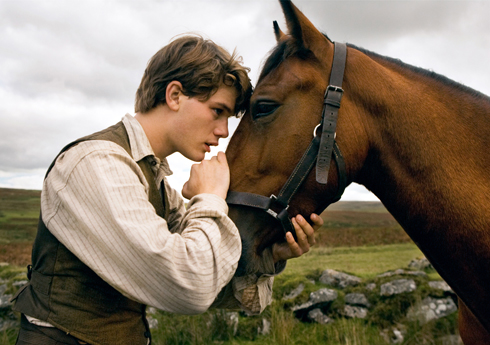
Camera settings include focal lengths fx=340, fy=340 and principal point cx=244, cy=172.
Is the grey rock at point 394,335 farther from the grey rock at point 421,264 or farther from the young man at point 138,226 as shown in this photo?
the young man at point 138,226

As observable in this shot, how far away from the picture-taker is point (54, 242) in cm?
159

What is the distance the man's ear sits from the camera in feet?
6.57

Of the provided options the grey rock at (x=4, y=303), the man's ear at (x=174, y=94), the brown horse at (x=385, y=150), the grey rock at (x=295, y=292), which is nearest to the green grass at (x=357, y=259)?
the grey rock at (x=295, y=292)

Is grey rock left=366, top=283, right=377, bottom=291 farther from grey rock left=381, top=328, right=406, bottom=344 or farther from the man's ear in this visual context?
the man's ear

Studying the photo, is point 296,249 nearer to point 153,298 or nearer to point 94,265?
point 153,298

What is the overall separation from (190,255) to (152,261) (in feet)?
0.49

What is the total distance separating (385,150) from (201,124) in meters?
1.10

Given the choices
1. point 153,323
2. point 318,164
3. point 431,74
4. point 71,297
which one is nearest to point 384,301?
point 153,323

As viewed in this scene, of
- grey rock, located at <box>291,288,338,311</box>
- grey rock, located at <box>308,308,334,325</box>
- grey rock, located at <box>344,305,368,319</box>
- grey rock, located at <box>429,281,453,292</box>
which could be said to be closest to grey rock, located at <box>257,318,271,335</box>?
grey rock, located at <box>291,288,338,311</box>

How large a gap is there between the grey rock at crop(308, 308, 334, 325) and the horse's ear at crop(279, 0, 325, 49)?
4.11 metres

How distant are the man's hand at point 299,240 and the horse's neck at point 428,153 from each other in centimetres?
45

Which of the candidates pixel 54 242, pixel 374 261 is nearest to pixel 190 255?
pixel 54 242

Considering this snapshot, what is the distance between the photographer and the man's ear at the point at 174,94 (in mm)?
2004

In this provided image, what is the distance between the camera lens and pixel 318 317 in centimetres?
496
